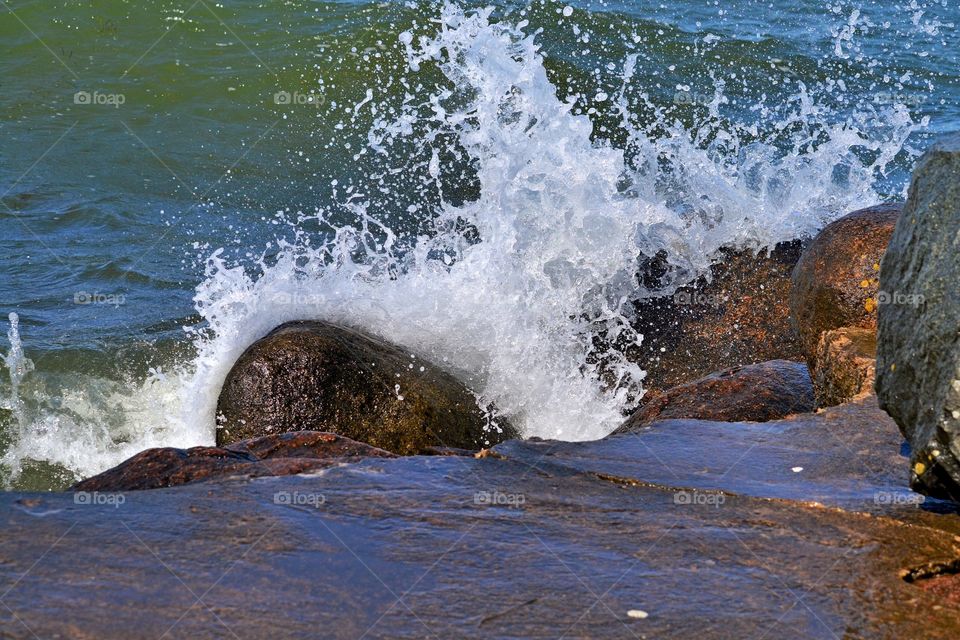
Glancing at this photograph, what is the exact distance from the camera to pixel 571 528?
3.07 meters

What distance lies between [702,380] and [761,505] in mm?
2034

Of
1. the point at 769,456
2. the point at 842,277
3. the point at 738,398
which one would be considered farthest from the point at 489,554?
the point at 842,277

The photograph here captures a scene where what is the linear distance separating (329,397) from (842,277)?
2.61 meters

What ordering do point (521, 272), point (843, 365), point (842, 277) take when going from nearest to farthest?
1. point (843, 365)
2. point (842, 277)
3. point (521, 272)

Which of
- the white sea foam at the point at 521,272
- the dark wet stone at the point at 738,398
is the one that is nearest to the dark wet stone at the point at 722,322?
the white sea foam at the point at 521,272

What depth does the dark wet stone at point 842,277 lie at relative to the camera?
527 cm

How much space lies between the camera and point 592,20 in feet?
46.2

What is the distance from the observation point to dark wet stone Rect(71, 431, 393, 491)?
→ 3520mm

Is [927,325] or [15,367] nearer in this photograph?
[927,325]

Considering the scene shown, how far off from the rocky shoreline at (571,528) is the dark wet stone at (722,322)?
220cm

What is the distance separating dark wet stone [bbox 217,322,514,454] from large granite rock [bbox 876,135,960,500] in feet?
9.18

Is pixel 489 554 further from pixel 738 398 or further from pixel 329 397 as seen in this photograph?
pixel 329 397

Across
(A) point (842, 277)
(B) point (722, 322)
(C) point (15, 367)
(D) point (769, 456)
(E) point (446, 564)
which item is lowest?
(E) point (446, 564)

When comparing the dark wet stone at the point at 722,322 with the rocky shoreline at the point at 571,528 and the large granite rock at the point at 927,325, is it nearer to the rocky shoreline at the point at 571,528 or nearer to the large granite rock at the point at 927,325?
the rocky shoreline at the point at 571,528
